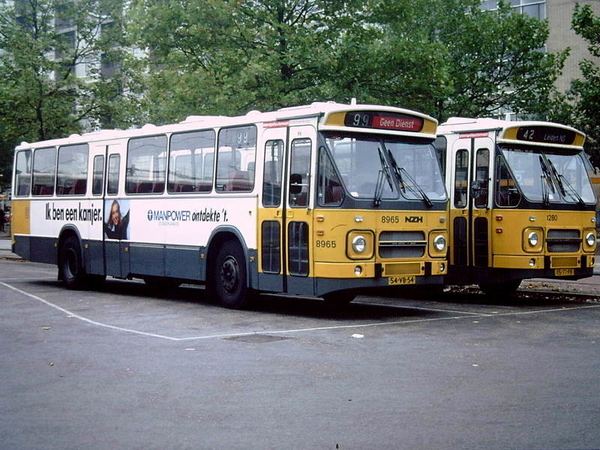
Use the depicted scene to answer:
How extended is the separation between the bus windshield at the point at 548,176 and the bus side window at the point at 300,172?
378 centimetres

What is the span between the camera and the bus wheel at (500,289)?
18062mm

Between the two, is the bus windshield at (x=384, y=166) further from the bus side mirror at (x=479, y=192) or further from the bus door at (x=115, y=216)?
the bus door at (x=115, y=216)

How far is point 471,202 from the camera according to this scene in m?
16.7

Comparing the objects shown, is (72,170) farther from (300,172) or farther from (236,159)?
(300,172)

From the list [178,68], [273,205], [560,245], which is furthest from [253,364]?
[178,68]

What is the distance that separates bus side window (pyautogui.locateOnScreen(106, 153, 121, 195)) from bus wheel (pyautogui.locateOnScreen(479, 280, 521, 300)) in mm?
7059

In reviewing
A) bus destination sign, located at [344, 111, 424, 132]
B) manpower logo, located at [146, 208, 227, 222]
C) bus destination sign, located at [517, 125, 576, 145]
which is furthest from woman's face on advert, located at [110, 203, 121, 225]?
bus destination sign, located at [517, 125, 576, 145]

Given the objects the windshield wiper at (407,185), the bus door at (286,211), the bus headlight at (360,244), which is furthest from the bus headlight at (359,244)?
the windshield wiper at (407,185)

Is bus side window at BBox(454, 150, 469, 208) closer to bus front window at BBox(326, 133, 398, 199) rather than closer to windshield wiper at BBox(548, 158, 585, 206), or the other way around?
windshield wiper at BBox(548, 158, 585, 206)

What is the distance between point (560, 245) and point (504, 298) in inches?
77.5

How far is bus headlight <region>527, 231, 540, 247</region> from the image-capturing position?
16.0 meters

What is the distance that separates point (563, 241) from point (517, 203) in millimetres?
1046

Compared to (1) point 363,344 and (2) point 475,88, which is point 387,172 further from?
(2) point 475,88

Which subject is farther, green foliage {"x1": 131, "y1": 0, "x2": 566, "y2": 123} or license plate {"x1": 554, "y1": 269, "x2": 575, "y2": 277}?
green foliage {"x1": 131, "y1": 0, "x2": 566, "y2": 123}
